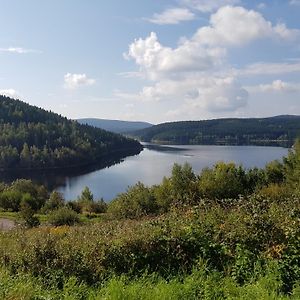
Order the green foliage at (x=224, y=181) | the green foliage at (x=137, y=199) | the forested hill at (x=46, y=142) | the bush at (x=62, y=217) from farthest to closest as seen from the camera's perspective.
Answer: the forested hill at (x=46, y=142) → the green foliage at (x=224, y=181) → the green foliage at (x=137, y=199) → the bush at (x=62, y=217)

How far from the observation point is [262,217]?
729 centimetres

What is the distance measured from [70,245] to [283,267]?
11.1 feet

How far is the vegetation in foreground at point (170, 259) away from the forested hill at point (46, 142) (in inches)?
4186

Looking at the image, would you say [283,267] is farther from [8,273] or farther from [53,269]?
[8,273]

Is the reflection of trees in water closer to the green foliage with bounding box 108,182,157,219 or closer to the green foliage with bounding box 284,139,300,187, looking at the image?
the green foliage with bounding box 108,182,157,219

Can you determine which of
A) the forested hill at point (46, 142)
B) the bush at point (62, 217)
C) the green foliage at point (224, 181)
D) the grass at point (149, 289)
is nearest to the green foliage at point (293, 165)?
the green foliage at point (224, 181)

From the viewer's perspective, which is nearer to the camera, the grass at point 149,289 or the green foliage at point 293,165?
the grass at point 149,289

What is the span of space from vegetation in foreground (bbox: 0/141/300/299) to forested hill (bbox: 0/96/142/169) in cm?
10632

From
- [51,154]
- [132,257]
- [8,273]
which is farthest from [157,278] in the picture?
[51,154]

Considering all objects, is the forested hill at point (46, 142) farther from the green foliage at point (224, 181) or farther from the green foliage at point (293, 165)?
the green foliage at point (293, 165)

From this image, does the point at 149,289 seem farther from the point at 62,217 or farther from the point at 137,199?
the point at 137,199

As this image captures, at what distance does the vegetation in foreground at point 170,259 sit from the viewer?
5938mm

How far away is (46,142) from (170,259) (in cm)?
12697

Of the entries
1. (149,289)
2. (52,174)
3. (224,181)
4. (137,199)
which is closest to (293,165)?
(224,181)
